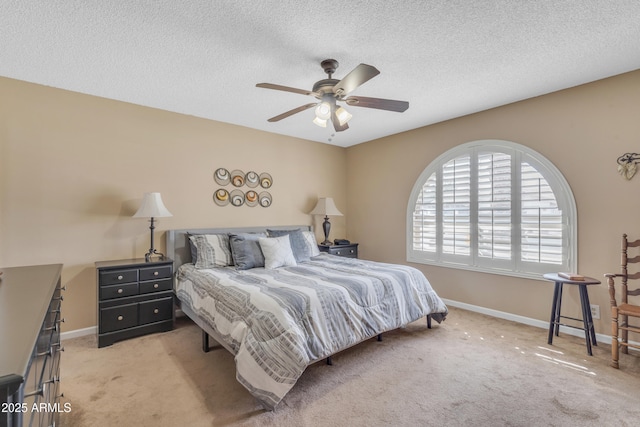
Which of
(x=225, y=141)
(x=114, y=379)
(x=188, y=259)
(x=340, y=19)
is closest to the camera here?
(x=340, y=19)

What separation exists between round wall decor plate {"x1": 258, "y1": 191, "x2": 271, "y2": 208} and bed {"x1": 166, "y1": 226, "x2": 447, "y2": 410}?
2.26 ft

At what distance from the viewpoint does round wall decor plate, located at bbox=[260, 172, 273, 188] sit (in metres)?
4.50

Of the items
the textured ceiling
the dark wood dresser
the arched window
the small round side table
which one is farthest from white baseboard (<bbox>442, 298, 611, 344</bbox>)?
the dark wood dresser

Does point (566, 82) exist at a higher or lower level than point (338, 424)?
higher

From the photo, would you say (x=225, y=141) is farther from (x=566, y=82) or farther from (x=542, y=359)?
(x=542, y=359)

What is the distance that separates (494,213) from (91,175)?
460 centimetres

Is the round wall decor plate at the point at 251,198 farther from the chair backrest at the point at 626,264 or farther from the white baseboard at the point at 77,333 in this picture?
the chair backrest at the point at 626,264

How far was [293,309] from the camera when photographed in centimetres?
213

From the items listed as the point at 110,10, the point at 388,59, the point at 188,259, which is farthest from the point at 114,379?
the point at 388,59

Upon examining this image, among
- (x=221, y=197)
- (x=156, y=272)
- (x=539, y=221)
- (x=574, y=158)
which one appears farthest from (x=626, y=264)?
(x=156, y=272)

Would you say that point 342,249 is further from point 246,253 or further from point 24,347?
point 24,347

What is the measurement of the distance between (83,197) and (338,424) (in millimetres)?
3279

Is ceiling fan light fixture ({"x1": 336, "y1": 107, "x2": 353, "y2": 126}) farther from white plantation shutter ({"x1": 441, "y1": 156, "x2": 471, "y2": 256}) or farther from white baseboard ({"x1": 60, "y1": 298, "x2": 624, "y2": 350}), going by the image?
white baseboard ({"x1": 60, "y1": 298, "x2": 624, "y2": 350})

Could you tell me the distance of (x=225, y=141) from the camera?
13.6ft
